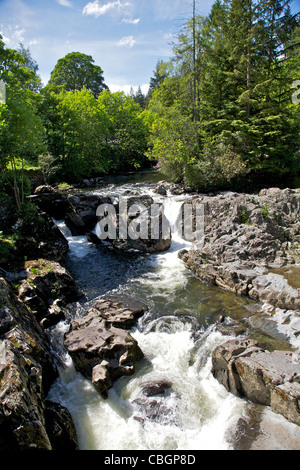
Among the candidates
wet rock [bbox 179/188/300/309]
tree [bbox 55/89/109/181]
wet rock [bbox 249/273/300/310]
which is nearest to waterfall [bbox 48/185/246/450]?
wet rock [bbox 249/273/300/310]

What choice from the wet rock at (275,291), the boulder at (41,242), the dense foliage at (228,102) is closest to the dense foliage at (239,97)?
the dense foliage at (228,102)

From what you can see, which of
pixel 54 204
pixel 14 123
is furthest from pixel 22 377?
pixel 54 204

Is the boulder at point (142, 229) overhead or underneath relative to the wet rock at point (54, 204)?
underneath

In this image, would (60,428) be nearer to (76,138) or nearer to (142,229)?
(142,229)

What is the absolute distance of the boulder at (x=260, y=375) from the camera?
15.8 ft

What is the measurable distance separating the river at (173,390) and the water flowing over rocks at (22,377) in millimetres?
783

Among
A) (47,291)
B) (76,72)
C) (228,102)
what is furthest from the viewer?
(76,72)

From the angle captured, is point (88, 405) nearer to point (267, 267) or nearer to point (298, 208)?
point (267, 267)

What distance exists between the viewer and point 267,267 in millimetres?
9961

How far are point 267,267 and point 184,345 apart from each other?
16.5 feet

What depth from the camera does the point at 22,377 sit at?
433 centimetres

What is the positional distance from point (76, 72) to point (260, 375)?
55.4 meters

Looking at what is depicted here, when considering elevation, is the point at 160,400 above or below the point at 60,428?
below

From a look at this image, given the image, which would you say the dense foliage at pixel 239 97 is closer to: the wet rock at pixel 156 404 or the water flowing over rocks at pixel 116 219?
the water flowing over rocks at pixel 116 219
